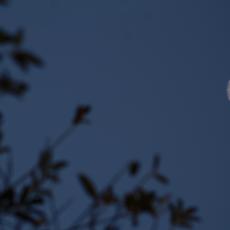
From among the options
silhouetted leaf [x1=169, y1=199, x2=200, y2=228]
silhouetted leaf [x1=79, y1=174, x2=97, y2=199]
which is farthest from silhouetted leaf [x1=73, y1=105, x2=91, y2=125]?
silhouetted leaf [x1=169, y1=199, x2=200, y2=228]

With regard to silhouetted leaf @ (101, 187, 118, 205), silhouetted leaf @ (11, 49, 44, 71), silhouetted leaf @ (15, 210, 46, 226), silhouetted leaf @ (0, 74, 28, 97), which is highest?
silhouetted leaf @ (11, 49, 44, 71)

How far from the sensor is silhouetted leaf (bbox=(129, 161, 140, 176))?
244 centimetres

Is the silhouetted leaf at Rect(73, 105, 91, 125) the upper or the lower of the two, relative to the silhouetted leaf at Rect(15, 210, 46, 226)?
upper

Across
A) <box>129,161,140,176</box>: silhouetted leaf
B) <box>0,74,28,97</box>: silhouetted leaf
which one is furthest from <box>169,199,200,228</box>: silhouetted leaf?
<box>0,74,28,97</box>: silhouetted leaf

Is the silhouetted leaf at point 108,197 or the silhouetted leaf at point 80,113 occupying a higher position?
the silhouetted leaf at point 80,113

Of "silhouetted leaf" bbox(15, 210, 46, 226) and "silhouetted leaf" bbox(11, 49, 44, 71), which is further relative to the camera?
"silhouetted leaf" bbox(15, 210, 46, 226)

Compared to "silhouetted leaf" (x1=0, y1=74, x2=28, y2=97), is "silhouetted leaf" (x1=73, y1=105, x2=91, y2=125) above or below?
above

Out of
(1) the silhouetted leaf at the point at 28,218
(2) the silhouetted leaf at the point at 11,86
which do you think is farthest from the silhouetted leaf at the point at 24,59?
(1) the silhouetted leaf at the point at 28,218

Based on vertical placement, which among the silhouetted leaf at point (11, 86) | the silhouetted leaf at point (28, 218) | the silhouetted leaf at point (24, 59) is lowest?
the silhouetted leaf at point (28, 218)

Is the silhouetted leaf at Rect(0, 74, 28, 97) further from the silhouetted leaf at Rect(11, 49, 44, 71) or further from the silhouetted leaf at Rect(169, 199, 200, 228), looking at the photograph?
the silhouetted leaf at Rect(169, 199, 200, 228)

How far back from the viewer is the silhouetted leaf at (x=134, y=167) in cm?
244

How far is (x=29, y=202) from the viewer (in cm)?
254

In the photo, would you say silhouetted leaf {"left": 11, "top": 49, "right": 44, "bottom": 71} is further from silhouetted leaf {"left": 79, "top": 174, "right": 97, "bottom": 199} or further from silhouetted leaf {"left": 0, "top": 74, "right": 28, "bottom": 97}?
silhouetted leaf {"left": 79, "top": 174, "right": 97, "bottom": 199}

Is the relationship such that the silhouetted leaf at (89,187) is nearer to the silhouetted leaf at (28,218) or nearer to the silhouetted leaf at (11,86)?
the silhouetted leaf at (28,218)
